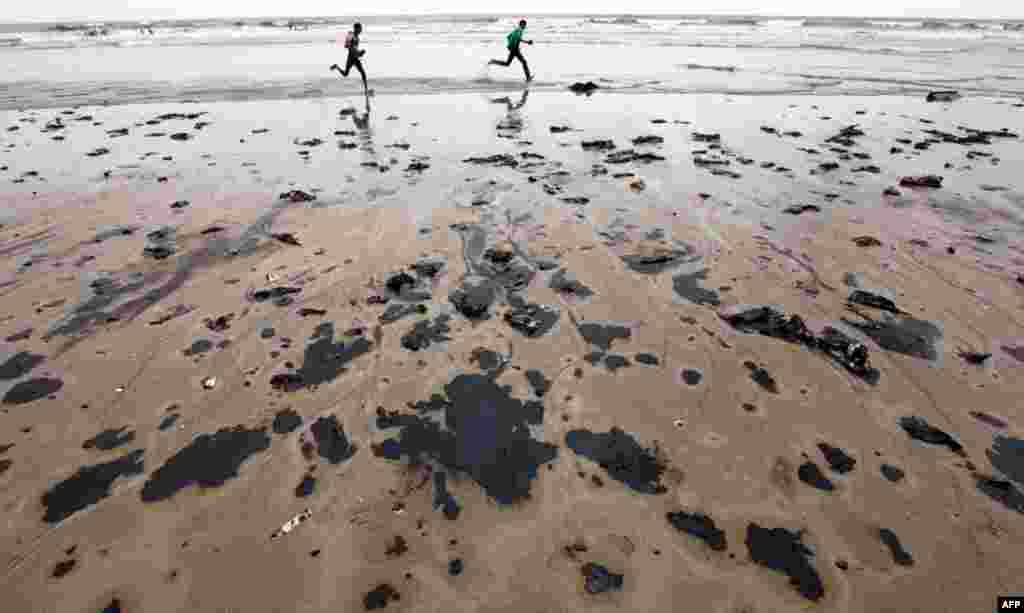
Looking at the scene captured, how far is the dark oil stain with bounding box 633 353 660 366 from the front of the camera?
4715 mm

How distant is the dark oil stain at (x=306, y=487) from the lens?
3444mm

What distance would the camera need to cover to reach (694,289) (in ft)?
19.3

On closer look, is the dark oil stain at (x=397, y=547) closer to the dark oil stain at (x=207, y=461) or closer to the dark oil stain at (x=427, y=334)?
the dark oil stain at (x=207, y=461)

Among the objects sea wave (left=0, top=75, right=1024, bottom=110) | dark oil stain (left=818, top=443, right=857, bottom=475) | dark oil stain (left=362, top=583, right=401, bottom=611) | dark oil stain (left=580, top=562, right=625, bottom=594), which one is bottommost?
dark oil stain (left=580, top=562, right=625, bottom=594)

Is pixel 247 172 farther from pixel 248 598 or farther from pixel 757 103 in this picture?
pixel 757 103

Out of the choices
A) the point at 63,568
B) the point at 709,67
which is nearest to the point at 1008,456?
the point at 63,568

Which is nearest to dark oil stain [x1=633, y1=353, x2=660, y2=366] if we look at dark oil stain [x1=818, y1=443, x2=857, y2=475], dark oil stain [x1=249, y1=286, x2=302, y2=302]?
dark oil stain [x1=818, y1=443, x2=857, y2=475]

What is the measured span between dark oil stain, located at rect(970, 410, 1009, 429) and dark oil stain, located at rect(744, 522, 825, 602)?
211cm

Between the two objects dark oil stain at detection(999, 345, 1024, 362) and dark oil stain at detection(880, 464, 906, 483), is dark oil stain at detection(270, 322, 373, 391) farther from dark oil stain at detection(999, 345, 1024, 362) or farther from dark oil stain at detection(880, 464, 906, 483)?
dark oil stain at detection(999, 345, 1024, 362)

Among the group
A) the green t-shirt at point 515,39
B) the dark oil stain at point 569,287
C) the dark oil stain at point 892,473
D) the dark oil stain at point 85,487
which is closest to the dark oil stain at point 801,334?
the dark oil stain at point 892,473

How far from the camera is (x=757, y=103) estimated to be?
17062mm

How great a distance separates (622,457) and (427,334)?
2255mm

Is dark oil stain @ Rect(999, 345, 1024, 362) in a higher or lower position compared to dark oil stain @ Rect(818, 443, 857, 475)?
higher

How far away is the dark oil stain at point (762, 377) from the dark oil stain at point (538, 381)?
1.75 m
